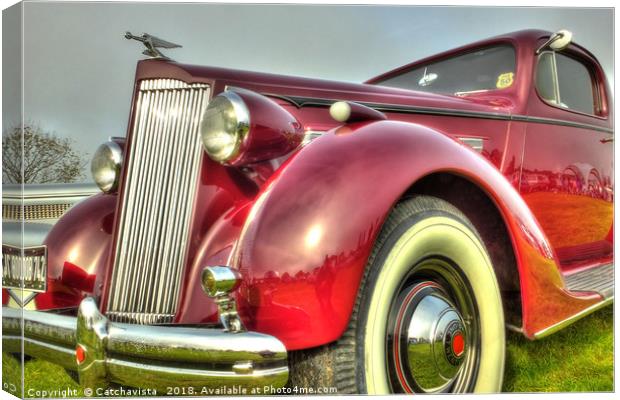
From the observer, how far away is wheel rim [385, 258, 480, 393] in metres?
1.92

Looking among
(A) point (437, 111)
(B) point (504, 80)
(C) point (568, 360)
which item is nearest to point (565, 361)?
(C) point (568, 360)

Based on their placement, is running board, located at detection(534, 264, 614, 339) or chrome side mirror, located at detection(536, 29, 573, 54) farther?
chrome side mirror, located at detection(536, 29, 573, 54)

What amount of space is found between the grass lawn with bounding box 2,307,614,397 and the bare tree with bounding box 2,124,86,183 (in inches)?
26.9

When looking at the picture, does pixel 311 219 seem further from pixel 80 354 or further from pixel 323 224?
pixel 80 354

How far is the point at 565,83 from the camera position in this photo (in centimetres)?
317

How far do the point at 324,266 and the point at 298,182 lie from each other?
263 millimetres

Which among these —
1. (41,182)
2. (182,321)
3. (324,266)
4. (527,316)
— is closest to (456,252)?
(527,316)

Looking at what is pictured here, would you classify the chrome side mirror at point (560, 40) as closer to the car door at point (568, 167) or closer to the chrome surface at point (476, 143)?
the car door at point (568, 167)

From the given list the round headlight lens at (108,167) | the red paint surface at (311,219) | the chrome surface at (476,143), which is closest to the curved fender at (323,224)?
the red paint surface at (311,219)

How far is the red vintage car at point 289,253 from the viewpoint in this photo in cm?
168

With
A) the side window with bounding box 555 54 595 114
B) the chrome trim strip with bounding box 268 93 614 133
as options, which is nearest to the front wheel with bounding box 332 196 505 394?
the chrome trim strip with bounding box 268 93 614 133

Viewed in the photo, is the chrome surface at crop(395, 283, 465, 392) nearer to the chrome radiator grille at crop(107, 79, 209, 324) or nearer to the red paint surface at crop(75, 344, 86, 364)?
the chrome radiator grille at crop(107, 79, 209, 324)

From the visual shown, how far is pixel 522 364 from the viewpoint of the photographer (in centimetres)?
249

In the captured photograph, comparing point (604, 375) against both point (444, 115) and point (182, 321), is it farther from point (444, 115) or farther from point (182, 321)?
point (182, 321)
